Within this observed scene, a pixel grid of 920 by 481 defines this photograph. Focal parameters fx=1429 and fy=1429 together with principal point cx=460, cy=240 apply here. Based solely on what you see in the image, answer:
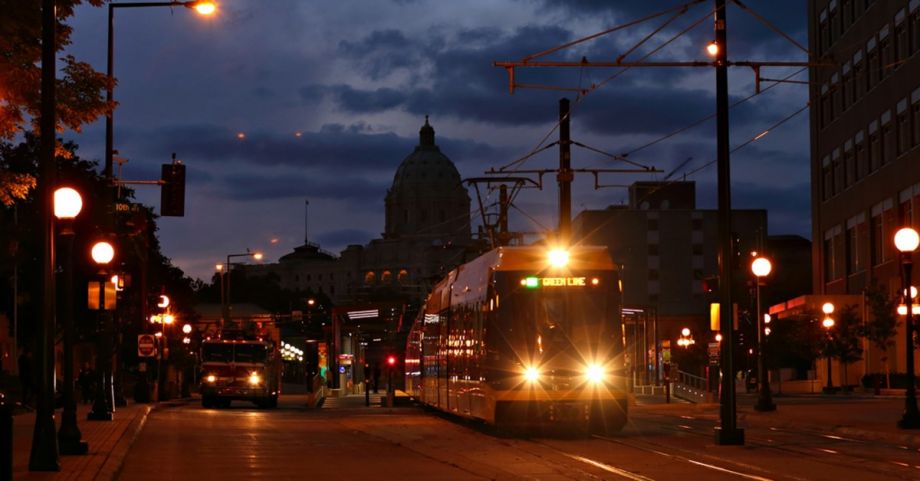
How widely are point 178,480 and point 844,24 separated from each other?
54199 millimetres

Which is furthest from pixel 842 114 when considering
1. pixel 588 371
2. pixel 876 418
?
pixel 588 371

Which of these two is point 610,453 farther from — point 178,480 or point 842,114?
point 842,114

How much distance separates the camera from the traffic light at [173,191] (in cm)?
3547

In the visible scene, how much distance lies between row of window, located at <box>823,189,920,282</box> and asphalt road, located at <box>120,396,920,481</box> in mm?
31418

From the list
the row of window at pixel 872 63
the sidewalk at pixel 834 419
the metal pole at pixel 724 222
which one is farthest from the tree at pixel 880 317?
the metal pole at pixel 724 222

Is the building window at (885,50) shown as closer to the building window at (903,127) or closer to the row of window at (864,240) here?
the building window at (903,127)

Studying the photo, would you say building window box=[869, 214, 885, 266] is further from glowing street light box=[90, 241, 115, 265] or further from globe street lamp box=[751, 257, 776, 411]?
glowing street light box=[90, 241, 115, 265]

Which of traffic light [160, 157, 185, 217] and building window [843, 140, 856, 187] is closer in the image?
traffic light [160, 157, 185, 217]

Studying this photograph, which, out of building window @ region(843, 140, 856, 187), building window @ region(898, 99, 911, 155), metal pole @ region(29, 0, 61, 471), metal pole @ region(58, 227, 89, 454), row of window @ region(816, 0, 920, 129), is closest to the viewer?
metal pole @ region(29, 0, 61, 471)

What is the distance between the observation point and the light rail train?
25.6 metres

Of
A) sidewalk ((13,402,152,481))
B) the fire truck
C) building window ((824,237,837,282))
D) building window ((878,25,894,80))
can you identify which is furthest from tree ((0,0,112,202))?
building window ((824,237,837,282))

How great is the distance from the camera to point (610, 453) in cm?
2108

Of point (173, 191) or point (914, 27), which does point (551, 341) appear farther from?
point (914, 27)

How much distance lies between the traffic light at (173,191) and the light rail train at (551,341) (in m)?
11.2
